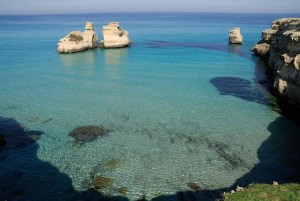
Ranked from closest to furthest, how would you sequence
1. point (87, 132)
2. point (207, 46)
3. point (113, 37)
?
1. point (87, 132)
2. point (113, 37)
3. point (207, 46)

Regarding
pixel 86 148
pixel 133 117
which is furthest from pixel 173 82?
pixel 86 148

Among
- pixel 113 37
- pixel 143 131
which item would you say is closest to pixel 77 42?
pixel 113 37

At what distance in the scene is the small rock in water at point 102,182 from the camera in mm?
20016

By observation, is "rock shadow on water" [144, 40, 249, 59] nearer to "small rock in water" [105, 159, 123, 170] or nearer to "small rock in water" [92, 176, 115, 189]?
"small rock in water" [105, 159, 123, 170]

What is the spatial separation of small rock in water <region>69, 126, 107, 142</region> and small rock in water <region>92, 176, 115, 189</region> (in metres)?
6.74

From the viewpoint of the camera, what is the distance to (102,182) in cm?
2034

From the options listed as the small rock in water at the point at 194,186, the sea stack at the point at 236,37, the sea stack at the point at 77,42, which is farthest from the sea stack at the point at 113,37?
the small rock in water at the point at 194,186

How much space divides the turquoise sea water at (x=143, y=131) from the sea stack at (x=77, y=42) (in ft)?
62.4

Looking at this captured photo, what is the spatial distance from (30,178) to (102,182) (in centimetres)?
566

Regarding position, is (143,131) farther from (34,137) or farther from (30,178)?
(30,178)

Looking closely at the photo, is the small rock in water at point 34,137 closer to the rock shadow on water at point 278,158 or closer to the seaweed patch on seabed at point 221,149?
the seaweed patch on seabed at point 221,149

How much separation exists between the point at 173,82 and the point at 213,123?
18455 millimetres

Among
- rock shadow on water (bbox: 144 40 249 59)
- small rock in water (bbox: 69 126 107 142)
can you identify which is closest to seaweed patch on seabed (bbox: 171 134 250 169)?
small rock in water (bbox: 69 126 107 142)

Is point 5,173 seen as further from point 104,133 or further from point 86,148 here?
point 104,133
